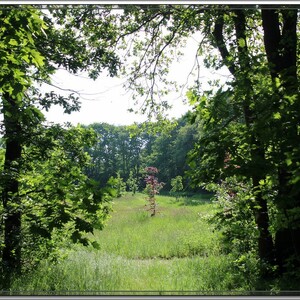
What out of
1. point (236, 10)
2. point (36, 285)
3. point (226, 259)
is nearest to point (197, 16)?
point (236, 10)

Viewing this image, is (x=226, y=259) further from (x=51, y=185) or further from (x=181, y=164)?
(x=51, y=185)

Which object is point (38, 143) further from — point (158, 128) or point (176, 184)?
point (176, 184)

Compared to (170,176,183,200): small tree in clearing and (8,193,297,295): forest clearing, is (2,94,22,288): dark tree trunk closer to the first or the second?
(8,193,297,295): forest clearing

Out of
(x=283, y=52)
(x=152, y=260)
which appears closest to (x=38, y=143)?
(x=152, y=260)

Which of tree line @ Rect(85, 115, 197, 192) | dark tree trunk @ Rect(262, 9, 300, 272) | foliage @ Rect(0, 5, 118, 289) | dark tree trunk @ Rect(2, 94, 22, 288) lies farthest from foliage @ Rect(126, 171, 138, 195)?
dark tree trunk @ Rect(262, 9, 300, 272)

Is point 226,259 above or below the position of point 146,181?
below

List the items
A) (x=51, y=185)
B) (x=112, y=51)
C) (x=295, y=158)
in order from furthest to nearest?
(x=112, y=51), (x=51, y=185), (x=295, y=158)
